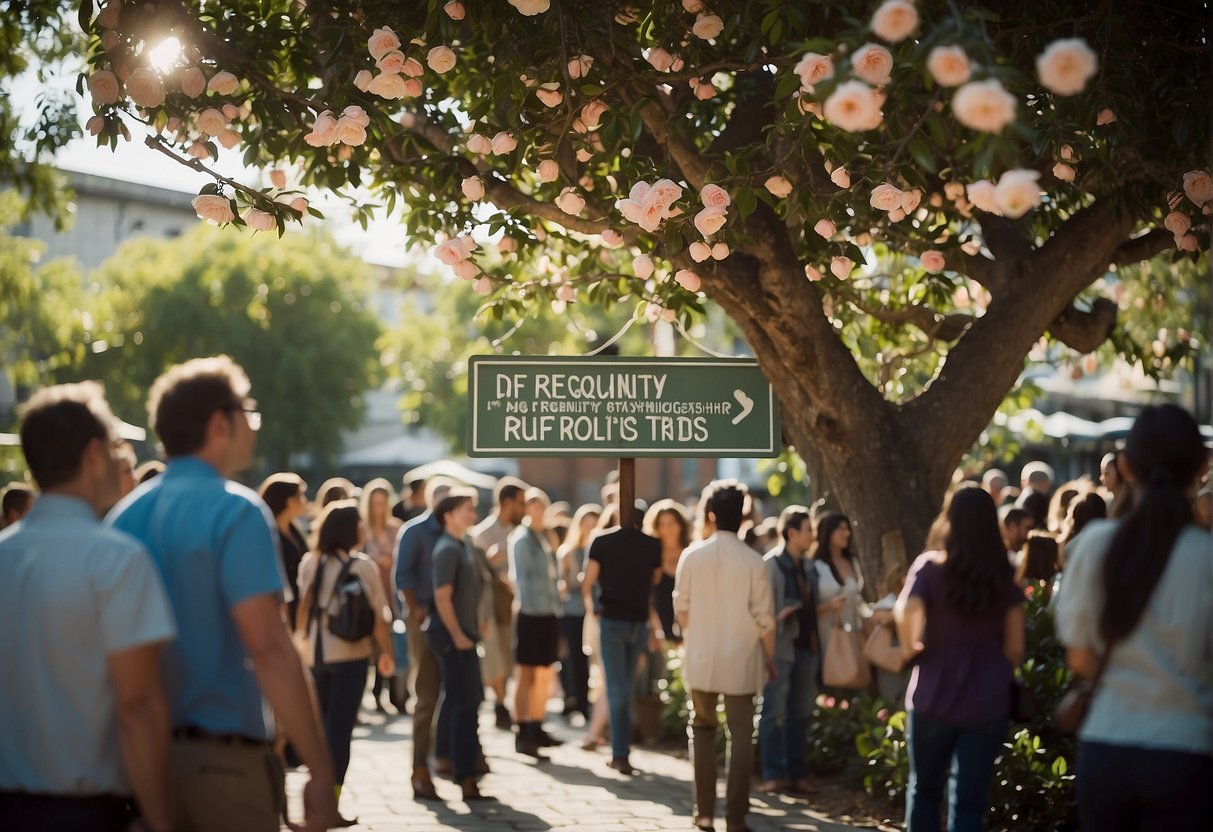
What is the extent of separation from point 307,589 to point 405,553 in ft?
4.21

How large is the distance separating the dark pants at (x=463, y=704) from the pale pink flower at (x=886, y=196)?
4.11 m

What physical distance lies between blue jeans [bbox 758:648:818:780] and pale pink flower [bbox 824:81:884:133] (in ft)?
20.0

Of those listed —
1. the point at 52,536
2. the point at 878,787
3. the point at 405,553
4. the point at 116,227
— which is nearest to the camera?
the point at 52,536

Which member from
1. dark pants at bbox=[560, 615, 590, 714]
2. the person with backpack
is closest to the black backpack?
the person with backpack

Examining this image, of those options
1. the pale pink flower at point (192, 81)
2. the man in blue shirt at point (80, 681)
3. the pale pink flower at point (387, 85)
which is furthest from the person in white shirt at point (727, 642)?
the man in blue shirt at point (80, 681)

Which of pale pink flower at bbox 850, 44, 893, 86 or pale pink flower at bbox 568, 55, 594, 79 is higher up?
pale pink flower at bbox 568, 55, 594, 79

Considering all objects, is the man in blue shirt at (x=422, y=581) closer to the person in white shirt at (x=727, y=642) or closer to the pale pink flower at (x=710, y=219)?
the person in white shirt at (x=727, y=642)

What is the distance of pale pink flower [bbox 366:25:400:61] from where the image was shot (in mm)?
7059

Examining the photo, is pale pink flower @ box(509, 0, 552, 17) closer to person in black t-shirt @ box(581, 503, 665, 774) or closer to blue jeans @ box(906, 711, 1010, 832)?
blue jeans @ box(906, 711, 1010, 832)

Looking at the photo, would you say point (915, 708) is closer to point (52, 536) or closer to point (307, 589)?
point (52, 536)

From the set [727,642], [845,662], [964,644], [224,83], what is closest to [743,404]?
[845,662]

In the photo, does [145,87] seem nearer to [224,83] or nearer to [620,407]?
[224,83]

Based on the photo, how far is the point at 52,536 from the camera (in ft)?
12.1

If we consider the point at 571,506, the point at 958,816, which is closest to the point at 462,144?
the point at 958,816
